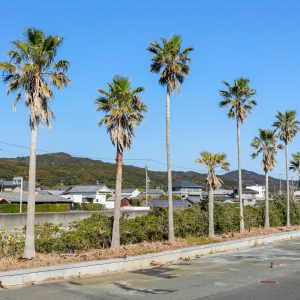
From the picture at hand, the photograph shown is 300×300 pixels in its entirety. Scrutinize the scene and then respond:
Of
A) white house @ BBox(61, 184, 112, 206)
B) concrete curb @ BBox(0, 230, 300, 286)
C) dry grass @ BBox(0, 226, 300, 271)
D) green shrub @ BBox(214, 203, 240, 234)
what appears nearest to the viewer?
concrete curb @ BBox(0, 230, 300, 286)

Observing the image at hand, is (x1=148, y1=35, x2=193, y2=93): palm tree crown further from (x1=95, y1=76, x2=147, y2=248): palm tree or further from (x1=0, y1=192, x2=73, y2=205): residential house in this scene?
(x1=0, y1=192, x2=73, y2=205): residential house

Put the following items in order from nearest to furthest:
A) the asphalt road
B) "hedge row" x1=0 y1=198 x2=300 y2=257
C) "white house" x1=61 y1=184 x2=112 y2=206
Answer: the asphalt road
"hedge row" x1=0 y1=198 x2=300 y2=257
"white house" x1=61 y1=184 x2=112 y2=206

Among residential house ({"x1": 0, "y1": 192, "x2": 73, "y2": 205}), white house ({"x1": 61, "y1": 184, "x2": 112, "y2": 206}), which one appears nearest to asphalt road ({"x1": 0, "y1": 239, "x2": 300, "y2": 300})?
residential house ({"x1": 0, "y1": 192, "x2": 73, "y2": 205})

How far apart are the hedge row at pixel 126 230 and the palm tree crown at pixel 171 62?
7.89 meters

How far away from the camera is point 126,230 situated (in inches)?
897

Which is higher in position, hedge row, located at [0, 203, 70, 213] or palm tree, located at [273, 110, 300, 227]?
palm tree, located at [273, 110, 300, 227]

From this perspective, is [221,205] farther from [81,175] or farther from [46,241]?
[81,175]

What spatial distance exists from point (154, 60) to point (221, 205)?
12.7 metres

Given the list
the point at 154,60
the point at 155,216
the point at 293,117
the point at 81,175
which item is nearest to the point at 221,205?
the point at 155,216

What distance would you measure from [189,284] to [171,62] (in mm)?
14513

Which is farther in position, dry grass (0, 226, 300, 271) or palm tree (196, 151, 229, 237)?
palm tree (196, 151, 229, 237)

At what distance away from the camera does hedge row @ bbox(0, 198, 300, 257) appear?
1859 centimetres

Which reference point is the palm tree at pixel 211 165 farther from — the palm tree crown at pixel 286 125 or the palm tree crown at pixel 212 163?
the palm tree crown at pixel 286 125

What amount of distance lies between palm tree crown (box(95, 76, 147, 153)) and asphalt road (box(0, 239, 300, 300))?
649cm
